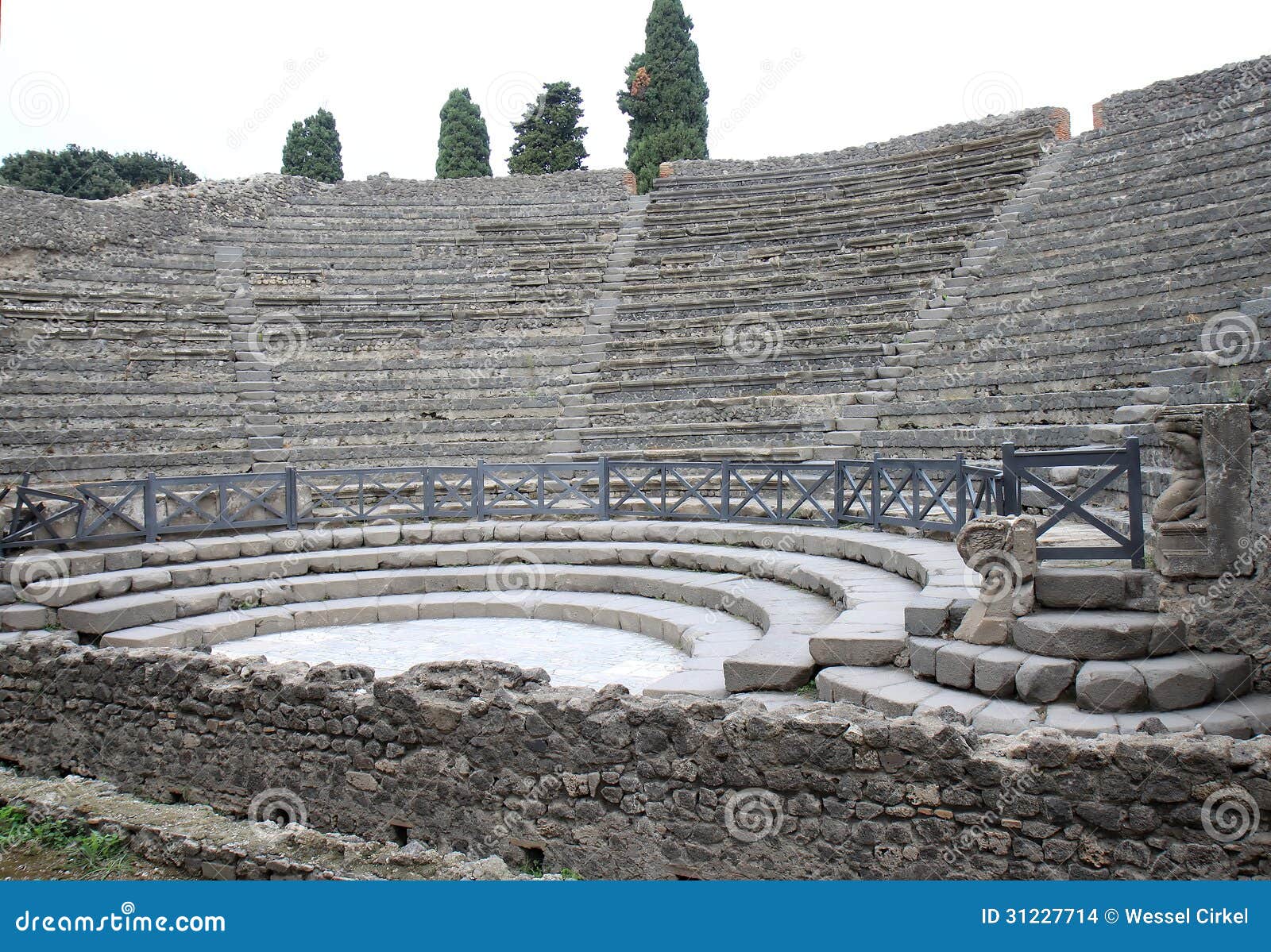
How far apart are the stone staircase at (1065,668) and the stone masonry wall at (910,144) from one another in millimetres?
17441

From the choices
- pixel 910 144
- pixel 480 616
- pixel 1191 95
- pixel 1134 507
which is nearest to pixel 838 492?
pixel 480 616

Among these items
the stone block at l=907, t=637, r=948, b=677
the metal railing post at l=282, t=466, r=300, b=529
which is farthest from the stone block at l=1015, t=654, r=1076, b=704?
the metal railing post at l=282, t=466, r=300, b=529

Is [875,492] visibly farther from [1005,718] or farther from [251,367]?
[251,367]

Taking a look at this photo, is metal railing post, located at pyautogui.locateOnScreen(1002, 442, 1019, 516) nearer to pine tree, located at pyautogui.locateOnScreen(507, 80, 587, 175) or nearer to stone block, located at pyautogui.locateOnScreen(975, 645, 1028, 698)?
stone block, located at pyautogui.locateOnScreen(975, 645, 1028, 698)

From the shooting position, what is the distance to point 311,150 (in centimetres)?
3281

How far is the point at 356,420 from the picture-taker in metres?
15.6

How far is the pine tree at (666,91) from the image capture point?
2841 centimetres

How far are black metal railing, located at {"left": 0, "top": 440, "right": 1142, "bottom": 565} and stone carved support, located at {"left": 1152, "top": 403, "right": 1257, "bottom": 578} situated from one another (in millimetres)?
2372

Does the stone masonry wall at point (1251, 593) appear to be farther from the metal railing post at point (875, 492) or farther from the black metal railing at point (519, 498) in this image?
the metal railing post at point (875, 492)

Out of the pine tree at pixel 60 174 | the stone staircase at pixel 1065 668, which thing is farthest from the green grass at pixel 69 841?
the pine tree at pixel 60 174

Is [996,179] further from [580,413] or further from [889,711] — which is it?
[889,711]

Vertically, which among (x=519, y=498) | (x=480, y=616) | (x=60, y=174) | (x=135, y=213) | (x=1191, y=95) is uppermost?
(x=60, y=174)

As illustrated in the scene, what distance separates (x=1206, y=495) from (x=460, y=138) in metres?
30.7

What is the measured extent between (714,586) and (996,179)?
43.3 ft
